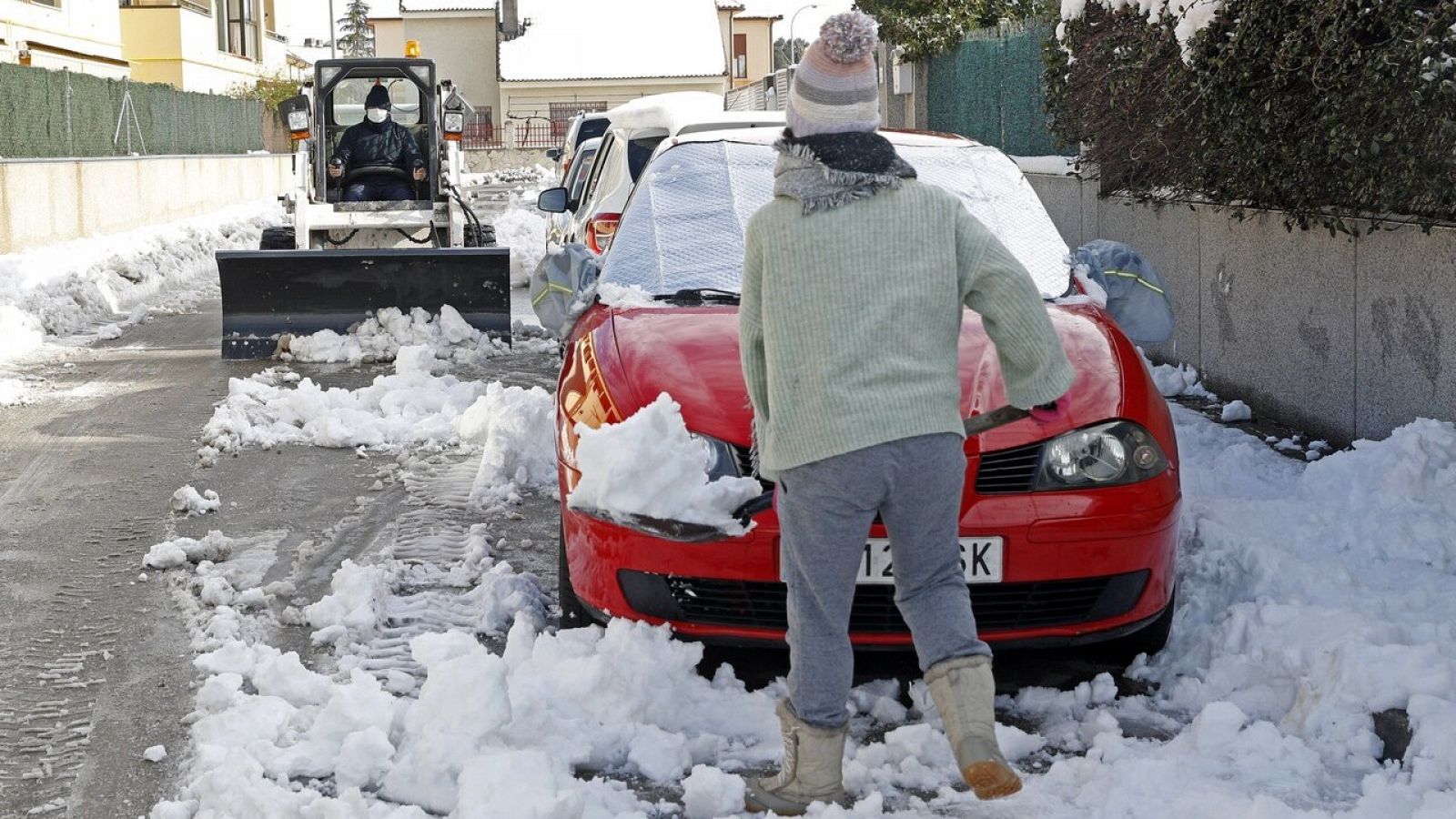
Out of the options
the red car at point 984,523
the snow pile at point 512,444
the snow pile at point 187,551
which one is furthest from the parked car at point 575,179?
the red car at point 984,523

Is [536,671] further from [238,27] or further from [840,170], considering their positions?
[238,27]

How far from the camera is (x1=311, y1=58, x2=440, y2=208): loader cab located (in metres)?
15.6

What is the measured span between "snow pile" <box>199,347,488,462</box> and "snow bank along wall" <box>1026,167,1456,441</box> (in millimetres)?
4307

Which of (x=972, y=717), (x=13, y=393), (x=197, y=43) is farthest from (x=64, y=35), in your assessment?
(x=972, y=717)

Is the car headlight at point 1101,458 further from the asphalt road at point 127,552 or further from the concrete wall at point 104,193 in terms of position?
the concrete wall at point 104,193

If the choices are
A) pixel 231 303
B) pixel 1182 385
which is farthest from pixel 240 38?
pixel 1182 385

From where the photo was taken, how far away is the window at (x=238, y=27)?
170ft

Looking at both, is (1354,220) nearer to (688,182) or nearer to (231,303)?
(688,182)

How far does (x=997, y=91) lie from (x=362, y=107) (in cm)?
618

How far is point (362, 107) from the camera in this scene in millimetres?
16016

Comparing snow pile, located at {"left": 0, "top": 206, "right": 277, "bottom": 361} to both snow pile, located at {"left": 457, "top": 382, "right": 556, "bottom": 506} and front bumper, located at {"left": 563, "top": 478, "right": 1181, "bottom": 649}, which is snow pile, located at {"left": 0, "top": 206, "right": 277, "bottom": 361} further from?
front bumper, located at {"left": 563, "top": 478, "right": 1181, "bottom": 649}

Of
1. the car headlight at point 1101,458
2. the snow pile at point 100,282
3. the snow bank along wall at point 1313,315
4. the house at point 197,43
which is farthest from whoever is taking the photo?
the house at point 197,43

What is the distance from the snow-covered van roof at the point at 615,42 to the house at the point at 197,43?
1521 cm

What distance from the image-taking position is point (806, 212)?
3.64m
